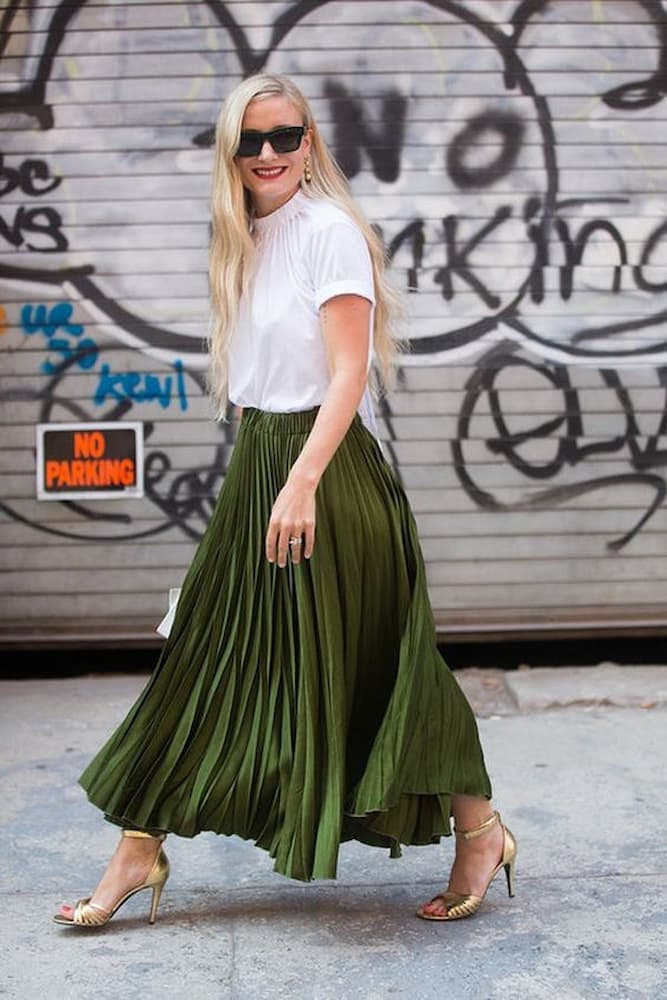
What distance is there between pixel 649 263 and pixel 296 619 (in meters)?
2.87

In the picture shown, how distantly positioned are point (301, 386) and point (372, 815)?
87cm

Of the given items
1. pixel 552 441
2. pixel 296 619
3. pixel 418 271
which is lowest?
pixel 296 619

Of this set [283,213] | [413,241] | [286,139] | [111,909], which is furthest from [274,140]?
[413,241]

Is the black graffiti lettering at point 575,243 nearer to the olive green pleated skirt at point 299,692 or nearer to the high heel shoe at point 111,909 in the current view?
the olive green pleated skirt at point 299,692

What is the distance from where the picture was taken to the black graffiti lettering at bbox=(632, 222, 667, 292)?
5340 millimetres

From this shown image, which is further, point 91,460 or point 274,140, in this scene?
point 91,460

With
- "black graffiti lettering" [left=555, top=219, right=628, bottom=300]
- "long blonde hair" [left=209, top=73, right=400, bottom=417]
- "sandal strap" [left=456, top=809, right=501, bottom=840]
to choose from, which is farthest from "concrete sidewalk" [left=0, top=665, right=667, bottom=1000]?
"black graffiti lettering" [left=555, top=219, right=628, bottom=300]

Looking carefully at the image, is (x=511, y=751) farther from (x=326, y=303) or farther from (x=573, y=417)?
(x=326, y=303)

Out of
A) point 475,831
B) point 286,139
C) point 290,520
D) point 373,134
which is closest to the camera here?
point 290,520

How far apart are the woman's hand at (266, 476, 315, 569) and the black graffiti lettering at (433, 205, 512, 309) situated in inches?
A: 102

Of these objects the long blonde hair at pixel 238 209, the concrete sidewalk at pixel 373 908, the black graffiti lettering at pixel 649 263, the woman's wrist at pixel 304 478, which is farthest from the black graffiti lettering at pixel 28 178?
the woman's wrist at pixel 304 478

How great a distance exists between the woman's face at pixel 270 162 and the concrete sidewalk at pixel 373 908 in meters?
1.50

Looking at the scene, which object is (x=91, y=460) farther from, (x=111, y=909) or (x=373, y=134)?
(x=111, y=909)

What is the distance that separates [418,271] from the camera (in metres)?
5.31
